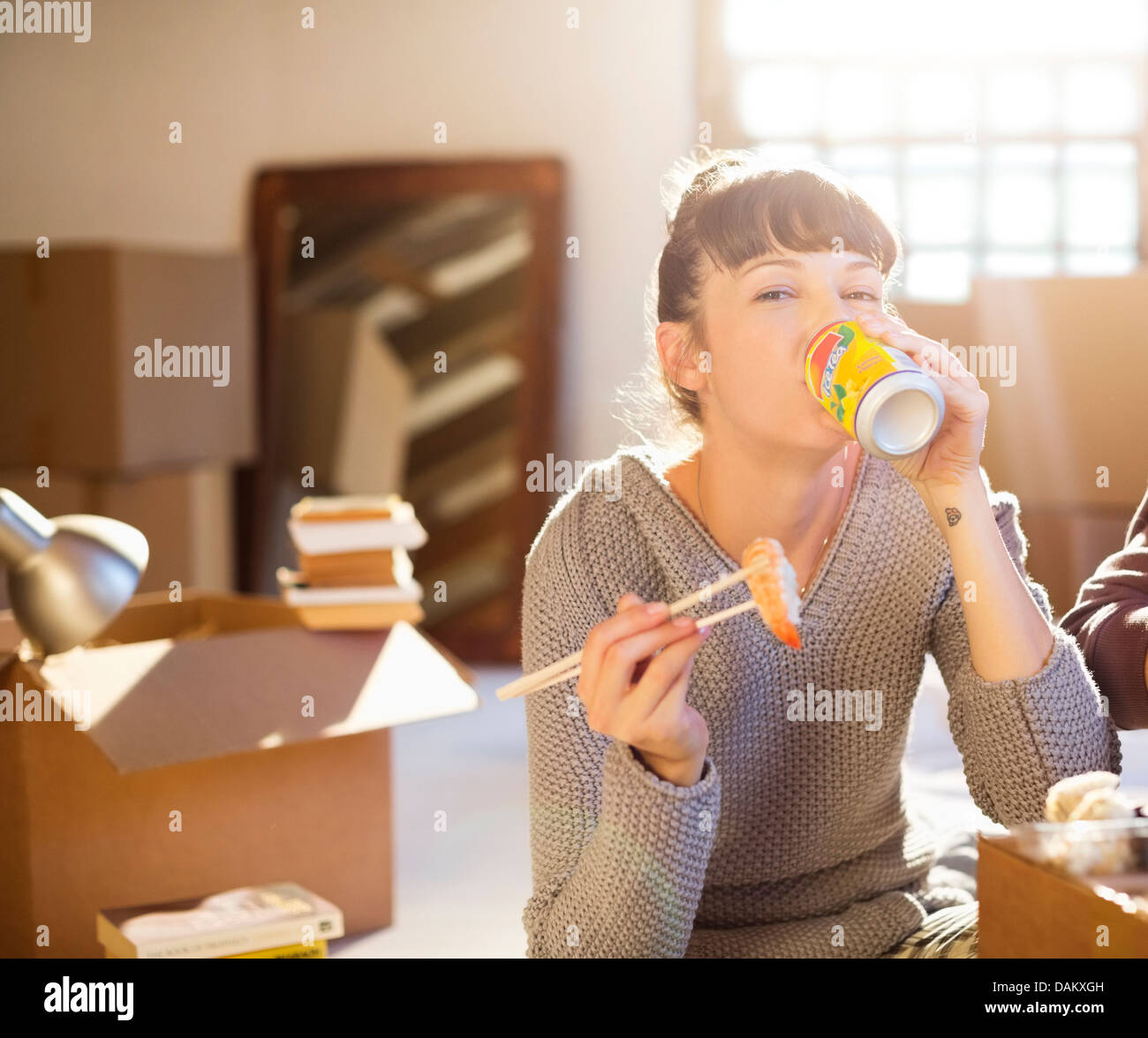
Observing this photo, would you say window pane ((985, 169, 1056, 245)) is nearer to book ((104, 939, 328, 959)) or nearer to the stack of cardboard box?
the stack of cardboard box

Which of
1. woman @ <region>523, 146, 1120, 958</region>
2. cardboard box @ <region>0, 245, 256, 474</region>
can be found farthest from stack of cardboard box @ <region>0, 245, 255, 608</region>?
woman @ <region>523, 146, 1120, 958</region>

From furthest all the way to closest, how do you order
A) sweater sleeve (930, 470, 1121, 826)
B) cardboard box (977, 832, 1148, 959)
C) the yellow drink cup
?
sweater sleeve (930, 470, 1121, 826) → the yellow drink cup → cardboard box (977, 832, 1148, 959)

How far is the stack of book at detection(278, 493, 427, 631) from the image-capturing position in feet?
7.32

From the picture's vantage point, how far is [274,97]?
4.45 metres

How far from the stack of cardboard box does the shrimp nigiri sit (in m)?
3.11

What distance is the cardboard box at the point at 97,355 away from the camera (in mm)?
3740

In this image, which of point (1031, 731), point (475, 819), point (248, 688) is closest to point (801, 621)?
point (1031, 731)

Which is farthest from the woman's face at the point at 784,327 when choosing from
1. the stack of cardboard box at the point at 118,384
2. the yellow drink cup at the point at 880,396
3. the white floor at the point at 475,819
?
the stack of cardboard box at the point at 118,384

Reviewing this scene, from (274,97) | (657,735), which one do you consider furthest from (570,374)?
(657,735)

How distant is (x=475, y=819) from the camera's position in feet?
9.12
